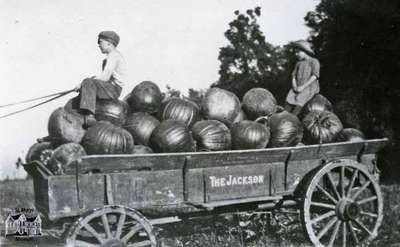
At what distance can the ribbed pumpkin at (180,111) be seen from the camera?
8.30 m

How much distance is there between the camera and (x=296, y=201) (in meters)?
7.79

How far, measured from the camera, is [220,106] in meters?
8.70

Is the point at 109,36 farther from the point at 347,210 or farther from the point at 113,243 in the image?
the point at 347,210

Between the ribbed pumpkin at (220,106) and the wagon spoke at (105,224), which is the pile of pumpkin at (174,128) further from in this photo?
the wagon spoke at (105,224)

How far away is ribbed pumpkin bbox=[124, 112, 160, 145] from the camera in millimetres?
7746

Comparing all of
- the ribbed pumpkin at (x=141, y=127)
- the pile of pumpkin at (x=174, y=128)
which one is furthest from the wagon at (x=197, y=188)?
the ribbed pumpkin at (x=141, y=127)

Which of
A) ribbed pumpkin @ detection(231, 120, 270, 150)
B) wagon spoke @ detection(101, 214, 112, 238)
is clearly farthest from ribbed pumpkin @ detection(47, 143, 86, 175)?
ribbed pumpkin @ detection(231, 120, 270, 150)

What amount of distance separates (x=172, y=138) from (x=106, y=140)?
955 millimetres

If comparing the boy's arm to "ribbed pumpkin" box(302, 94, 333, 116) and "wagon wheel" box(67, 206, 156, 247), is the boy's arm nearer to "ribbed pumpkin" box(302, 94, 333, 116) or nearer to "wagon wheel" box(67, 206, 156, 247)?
"wagon wheel" box(67, 206, 156, 247)

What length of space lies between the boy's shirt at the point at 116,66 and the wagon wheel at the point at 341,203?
3.43m

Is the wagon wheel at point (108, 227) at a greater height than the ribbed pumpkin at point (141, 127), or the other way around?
the ribbed pumpkin at point (141, 127)

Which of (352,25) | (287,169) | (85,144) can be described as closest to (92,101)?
(85,144)

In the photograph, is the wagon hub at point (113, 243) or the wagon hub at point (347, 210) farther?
the wagon hub at point (347, 210)

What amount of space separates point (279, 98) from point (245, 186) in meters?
9.94
